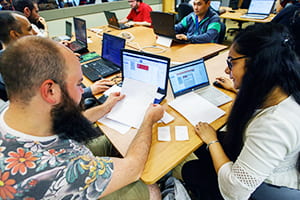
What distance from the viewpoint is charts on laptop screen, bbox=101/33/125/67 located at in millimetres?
1647

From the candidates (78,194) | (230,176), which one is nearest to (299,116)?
(230,176)

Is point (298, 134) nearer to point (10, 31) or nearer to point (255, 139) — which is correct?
point (255, 139)

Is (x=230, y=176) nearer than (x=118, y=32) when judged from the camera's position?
Yes

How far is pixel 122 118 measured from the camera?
113cm

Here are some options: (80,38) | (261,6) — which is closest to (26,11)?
(80,38)

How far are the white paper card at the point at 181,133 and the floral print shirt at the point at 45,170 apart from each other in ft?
1.43

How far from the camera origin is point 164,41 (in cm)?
229

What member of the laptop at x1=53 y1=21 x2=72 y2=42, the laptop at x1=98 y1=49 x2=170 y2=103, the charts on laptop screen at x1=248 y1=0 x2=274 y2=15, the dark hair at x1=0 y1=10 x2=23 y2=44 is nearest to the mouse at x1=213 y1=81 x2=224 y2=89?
the laptop at x1=98 y1=49 x2=170 y2=103

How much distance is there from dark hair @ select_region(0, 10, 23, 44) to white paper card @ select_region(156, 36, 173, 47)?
1486 millimetres

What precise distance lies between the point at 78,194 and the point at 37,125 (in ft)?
0.95

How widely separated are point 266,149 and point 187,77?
2.37 feet

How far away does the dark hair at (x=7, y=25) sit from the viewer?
1.58 metres

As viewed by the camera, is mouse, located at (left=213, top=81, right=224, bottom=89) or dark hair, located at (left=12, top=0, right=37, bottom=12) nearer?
mouse, located at (left=213, top=81, right=224, bottom=89)

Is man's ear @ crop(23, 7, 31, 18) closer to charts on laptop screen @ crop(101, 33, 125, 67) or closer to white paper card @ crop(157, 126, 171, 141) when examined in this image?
charts on laptop screen @ crop(101, 33, 125, 67)
